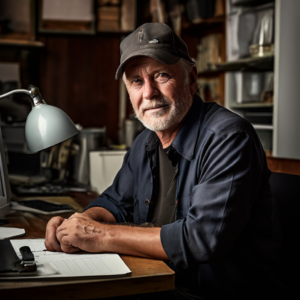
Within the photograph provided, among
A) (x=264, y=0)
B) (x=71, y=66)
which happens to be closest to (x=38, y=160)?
(x=71, y=66)

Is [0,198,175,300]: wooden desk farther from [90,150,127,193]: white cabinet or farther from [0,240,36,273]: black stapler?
[90,150,127,193]: white cabinet

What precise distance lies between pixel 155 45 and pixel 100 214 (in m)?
0.67

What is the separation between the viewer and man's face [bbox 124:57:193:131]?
4.63 feet

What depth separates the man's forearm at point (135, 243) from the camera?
1.06 meters

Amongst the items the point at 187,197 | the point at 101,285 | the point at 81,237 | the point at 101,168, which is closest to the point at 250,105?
the point at 101,168

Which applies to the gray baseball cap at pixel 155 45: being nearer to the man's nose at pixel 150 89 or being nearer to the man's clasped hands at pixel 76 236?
the man's nose at pixel 150 89

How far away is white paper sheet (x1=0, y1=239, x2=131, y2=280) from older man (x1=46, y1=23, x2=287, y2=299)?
0.03m

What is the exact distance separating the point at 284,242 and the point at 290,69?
1929 millimetres

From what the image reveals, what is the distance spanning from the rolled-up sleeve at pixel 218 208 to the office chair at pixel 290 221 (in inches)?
6.3

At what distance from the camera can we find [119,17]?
383cm

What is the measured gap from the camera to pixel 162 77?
1.41 m

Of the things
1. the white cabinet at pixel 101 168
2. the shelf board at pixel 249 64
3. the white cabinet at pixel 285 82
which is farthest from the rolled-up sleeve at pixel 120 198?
the shelf board at pixel 249 64

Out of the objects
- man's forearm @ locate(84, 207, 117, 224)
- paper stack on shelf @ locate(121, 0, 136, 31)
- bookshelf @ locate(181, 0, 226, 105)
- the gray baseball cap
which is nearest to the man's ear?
the gray baseball cap

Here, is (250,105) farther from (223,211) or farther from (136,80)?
(223,211)
